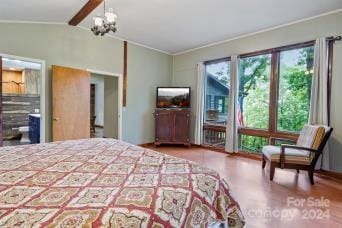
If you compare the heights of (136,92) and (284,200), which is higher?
(136,92)

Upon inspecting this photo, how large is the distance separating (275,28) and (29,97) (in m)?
7.16

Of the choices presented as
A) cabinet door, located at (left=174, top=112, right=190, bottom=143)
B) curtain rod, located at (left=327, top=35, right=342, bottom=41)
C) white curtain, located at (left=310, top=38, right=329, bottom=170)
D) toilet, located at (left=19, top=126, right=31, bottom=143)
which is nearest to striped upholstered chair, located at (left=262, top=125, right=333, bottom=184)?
white curtain, located at (left=310, top=38, right=329, bottom=170)

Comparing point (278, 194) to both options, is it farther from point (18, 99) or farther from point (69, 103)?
point (18, 99)

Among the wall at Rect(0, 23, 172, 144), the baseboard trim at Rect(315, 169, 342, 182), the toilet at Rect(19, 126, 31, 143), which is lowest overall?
the baseboard trim at Rect(315, 169, 342, 182)

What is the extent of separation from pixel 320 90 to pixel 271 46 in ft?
4.26

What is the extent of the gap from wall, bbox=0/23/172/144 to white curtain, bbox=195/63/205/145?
1.14m

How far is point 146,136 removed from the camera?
578cm

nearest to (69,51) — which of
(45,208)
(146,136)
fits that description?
(146,136)

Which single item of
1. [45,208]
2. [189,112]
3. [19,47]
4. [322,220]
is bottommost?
[322,220]

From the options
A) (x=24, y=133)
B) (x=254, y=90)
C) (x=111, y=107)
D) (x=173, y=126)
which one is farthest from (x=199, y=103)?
(x=24, y=133)

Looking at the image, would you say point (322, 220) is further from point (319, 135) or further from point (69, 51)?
point (69, 51)

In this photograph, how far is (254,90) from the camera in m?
4.58

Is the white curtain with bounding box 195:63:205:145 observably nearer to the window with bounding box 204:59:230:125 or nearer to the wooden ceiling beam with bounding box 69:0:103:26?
the window with bounding box 204:59:230:125

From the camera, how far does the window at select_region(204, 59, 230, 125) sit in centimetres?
514
